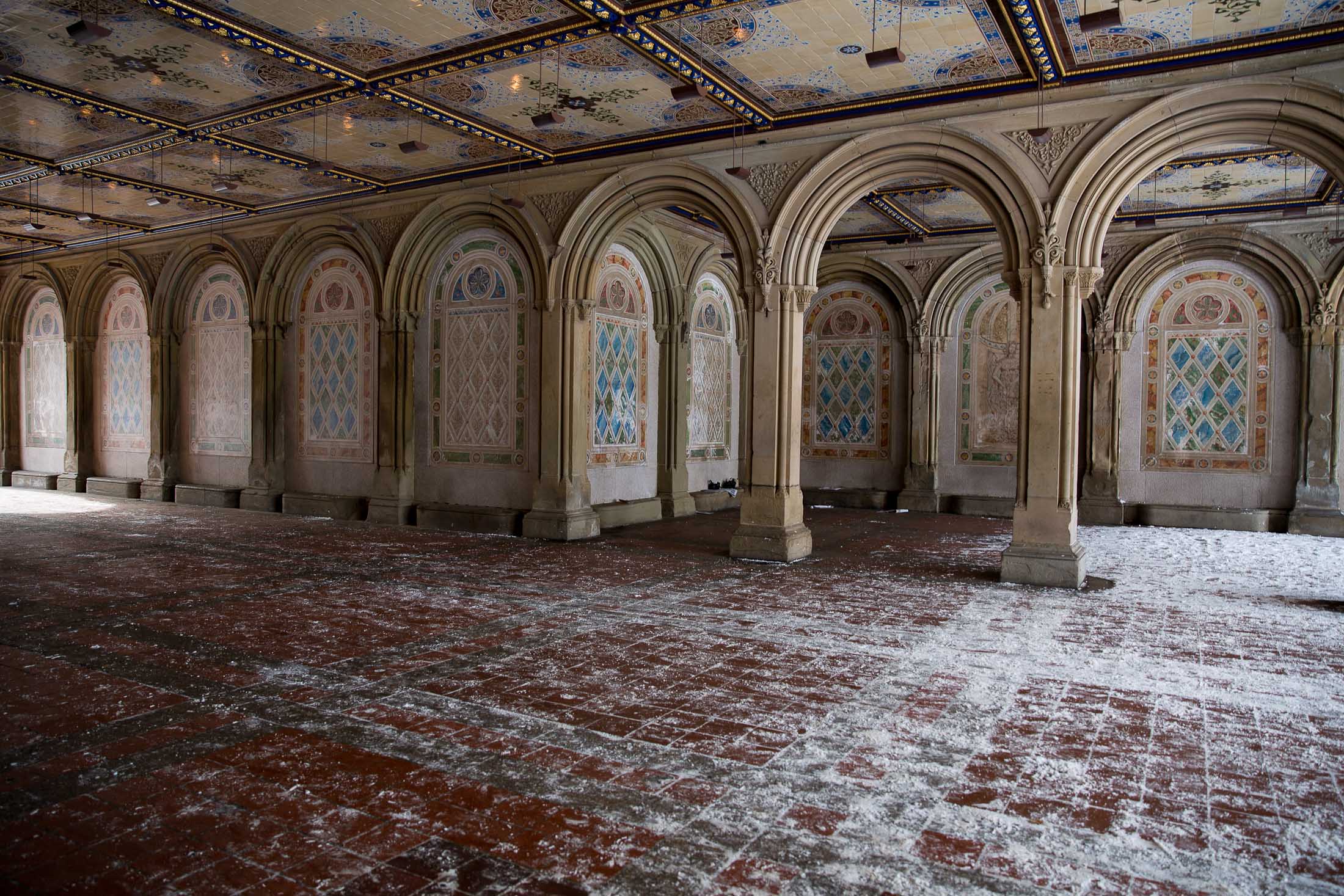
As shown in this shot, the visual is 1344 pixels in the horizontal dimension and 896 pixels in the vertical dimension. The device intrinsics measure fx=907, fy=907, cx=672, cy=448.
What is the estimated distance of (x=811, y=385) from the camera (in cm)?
1609

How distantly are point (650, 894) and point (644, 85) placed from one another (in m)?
7.60

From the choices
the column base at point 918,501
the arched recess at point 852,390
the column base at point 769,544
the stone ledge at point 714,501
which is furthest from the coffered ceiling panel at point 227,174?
the column base at point 918,501

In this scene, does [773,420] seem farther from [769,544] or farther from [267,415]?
[267,415]

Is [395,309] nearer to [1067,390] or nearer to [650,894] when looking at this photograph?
[1067,390]

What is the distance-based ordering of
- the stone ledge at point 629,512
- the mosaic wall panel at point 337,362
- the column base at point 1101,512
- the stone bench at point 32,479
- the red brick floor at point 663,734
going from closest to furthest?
1. the red brick floor at point 663,734
2. the stone ledge at point 629,512
3. the column base at point 1101,512
4. the mosaic wall panel at point 337,362
5. the stone bench at point 32,479

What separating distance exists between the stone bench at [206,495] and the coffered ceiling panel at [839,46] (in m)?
10.6

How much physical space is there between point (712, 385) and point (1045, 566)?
7.54 meters

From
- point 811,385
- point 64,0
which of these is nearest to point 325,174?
point 64,0

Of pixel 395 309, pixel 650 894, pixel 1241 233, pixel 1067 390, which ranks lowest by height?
pixel 650 894

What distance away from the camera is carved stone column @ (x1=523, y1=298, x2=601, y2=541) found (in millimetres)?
11359

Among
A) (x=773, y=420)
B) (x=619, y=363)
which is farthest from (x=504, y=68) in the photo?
(x=619, y=363)

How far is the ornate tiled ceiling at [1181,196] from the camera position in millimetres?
10336

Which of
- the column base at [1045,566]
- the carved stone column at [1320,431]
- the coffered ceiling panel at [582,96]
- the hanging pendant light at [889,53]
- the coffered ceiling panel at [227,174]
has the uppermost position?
the coffered ceiling panel at [227,174]

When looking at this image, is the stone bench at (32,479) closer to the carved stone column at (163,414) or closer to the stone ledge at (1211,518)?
the carved stone column at (163,414)
